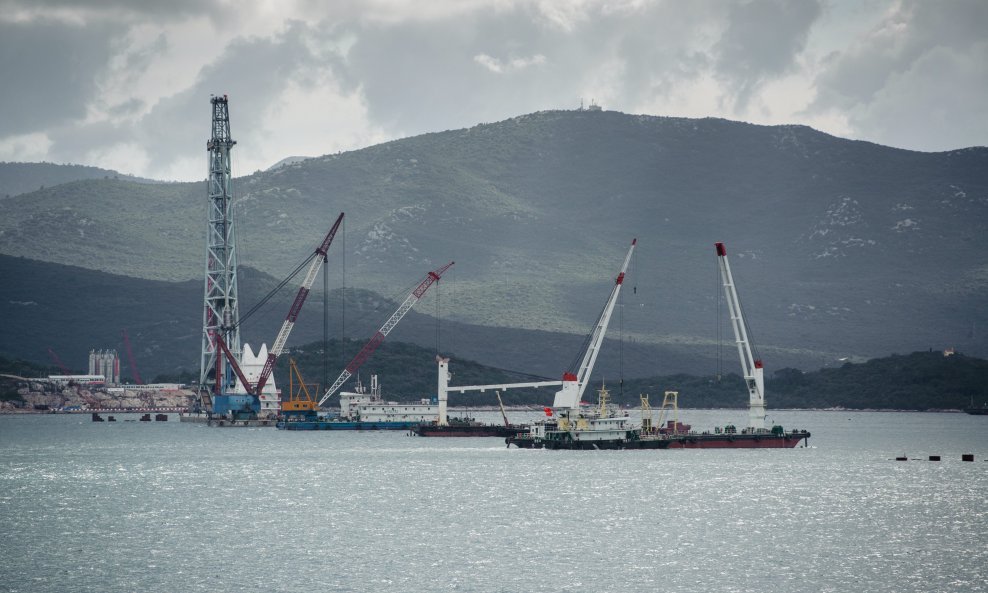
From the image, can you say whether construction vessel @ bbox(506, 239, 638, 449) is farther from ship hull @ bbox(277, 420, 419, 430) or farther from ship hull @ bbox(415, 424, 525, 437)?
ship hull @ bbox(277, 420, 419, 430)

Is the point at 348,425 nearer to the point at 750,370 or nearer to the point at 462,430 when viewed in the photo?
the point at 462,430

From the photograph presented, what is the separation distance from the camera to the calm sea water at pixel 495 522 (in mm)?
61219

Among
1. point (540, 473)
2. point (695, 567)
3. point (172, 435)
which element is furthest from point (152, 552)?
point (172, 435)

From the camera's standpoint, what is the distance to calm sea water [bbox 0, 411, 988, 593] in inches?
2410

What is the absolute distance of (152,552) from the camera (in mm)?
68375

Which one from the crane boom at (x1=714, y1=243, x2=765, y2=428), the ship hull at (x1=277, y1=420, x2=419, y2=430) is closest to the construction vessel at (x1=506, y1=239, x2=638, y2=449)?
the crane boom at (x1=714, y1=243, x2=765, y2=428)

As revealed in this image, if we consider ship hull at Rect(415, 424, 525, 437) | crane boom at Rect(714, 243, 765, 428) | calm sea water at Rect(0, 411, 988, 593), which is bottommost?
calm sea water at Rect(0, 411, 988, 593)

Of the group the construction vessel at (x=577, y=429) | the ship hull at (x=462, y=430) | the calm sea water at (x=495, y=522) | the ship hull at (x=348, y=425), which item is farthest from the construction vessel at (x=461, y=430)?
the calm sea water at (x=495, y=522)

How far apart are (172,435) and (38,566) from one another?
367 feet

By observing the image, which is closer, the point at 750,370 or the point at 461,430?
the point at 750,370

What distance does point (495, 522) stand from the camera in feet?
258

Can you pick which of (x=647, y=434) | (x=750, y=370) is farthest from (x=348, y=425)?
(x=750, y=370)

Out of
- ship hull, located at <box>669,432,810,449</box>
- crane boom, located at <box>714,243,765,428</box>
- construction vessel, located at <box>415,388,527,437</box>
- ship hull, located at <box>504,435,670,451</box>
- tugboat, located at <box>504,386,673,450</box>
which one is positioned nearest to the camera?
ship hull, located at <box>504,435,670,451</box>

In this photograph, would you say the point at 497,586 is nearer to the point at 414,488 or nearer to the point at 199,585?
the point at 199,585
